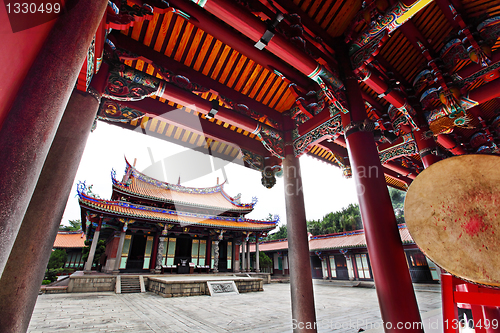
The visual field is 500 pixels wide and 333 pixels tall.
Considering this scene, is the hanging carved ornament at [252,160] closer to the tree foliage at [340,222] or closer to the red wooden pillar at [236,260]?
the red wooden pillar at [236,260]

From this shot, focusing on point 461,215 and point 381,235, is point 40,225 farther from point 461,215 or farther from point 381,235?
point 381,235

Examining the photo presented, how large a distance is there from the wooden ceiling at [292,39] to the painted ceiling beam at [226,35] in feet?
0.22

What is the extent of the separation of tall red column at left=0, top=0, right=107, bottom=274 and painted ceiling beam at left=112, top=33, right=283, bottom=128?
2596 millimetres

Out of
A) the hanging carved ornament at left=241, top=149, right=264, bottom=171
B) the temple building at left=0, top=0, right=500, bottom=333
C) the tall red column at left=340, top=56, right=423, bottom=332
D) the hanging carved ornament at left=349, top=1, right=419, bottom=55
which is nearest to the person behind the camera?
the temple building at left=0, top=0, right=500, bottom=333

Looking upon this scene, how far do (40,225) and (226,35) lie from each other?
307 cm

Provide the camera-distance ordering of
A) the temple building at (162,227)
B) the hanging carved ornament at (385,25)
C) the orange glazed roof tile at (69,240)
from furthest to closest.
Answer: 1. the orange glazed roof tile at (69,240)
2. the temple building at (162,227)
3. the hanging carved ornament at (385,25)

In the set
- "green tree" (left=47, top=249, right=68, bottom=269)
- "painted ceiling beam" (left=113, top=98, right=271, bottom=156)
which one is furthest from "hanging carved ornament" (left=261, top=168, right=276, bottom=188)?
"green tree" (left=47, top=249, right=68, bottom=269)

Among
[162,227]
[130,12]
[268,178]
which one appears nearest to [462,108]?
[268,178]

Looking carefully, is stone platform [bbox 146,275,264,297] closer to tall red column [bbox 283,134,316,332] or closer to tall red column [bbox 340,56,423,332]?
tall red column [bbox 283,134,316,332]

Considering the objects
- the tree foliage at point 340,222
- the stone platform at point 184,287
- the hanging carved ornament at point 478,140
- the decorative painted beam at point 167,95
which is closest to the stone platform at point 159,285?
the stone platform at point 184,287

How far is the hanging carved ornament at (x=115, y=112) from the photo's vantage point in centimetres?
365

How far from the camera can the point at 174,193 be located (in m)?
17.9

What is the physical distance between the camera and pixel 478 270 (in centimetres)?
134

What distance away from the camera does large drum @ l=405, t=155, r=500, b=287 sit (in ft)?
4.54
